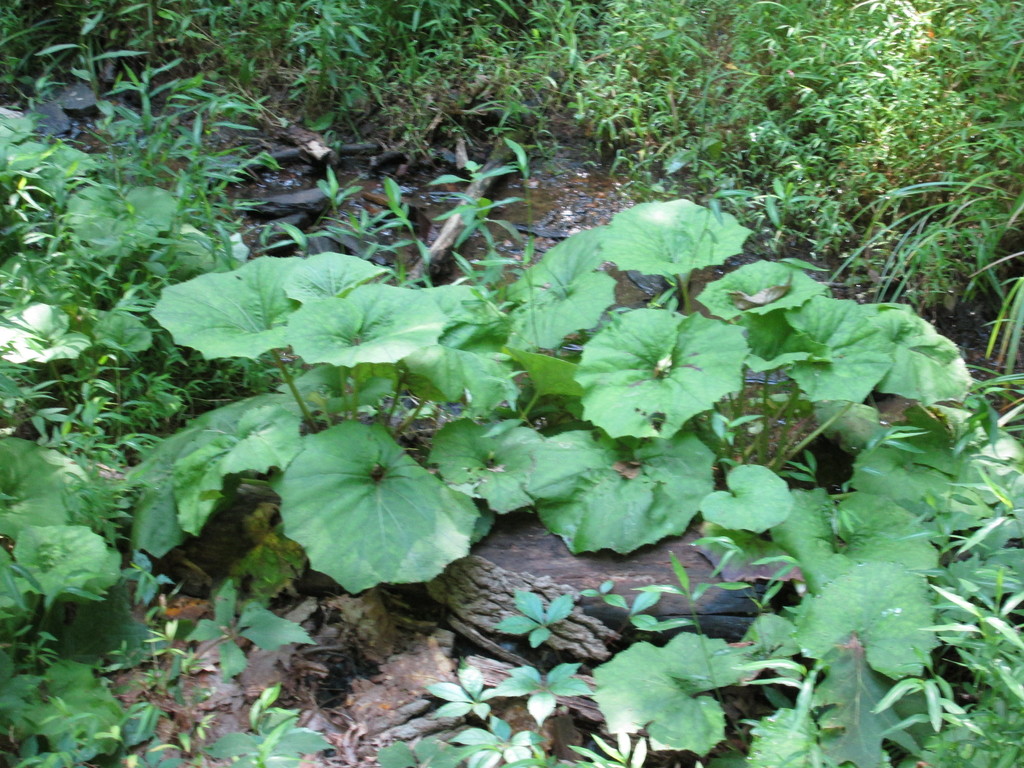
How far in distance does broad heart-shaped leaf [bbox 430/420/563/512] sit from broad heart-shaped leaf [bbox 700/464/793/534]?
0.46m

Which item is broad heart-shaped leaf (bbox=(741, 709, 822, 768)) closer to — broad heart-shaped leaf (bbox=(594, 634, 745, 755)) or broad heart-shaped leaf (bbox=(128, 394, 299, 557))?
broad heart-shaped leaf (bbox=(594, 634, 745, 755))

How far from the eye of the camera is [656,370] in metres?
2.45

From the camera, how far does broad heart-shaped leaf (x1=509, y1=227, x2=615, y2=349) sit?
8.58ft

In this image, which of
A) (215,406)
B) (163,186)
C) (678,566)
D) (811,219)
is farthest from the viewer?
(811,219)

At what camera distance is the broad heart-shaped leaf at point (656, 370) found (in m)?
2.31

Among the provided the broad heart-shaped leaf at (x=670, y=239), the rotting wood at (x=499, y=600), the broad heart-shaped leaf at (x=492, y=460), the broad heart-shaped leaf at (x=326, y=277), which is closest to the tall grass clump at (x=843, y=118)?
the broad heart-shaped leaf at (x=670, y=239)

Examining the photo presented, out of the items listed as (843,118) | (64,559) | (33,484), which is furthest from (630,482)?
(843,118)

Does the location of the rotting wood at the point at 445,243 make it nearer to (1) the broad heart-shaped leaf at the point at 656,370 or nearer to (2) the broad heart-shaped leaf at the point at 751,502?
(1) the broad heart-shaped leaf at the point at 656,370

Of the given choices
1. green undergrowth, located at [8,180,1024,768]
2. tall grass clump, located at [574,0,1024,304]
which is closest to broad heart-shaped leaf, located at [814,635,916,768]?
green undergrowth, located at [8,180,1024,768]

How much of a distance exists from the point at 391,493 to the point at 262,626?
Result: 1.57 ft

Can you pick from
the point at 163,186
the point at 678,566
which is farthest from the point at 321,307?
the point at 163,186

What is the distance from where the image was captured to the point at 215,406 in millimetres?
2906

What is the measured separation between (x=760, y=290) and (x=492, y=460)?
97 centimetres

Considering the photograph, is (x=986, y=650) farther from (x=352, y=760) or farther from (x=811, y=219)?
(x=811, y=219)
